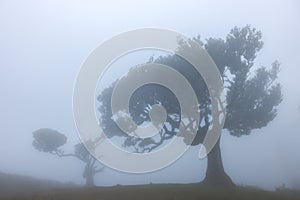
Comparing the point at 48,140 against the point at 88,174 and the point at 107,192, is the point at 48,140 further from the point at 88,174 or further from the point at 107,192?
the point at 107,192

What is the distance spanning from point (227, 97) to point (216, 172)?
53.5 inches

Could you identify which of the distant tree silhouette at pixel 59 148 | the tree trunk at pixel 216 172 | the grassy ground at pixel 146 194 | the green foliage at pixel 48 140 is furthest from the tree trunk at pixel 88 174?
the tree trunk at pixel 216 172

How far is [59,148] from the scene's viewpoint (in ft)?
19.7

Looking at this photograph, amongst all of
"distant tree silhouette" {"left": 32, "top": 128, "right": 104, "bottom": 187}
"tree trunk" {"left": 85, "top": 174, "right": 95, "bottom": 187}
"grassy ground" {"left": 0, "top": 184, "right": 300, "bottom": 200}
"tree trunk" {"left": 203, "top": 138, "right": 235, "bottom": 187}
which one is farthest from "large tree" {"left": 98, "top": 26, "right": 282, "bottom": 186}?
"tree trunk" {"left": 85, "top": 174, "right": 95, "bottom": 187}

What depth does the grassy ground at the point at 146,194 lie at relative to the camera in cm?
566

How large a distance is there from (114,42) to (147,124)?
5.29ft

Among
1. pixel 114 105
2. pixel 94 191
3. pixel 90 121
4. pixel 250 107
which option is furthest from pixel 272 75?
pixel 94 191

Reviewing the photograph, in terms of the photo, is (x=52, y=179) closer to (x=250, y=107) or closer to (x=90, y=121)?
(x=90, y=121)

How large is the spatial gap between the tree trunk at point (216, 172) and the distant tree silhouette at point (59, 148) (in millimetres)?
1877

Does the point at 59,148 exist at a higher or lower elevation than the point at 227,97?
lower

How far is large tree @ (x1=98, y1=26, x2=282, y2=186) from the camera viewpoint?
6.03 metres

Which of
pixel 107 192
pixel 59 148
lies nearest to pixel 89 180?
pixel 107 192

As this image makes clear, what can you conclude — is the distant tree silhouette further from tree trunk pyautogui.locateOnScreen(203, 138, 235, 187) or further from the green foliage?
tree trunk pyautogui.locateOnScreen(203, 138, 235, 187)

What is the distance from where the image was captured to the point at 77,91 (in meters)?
6.06
